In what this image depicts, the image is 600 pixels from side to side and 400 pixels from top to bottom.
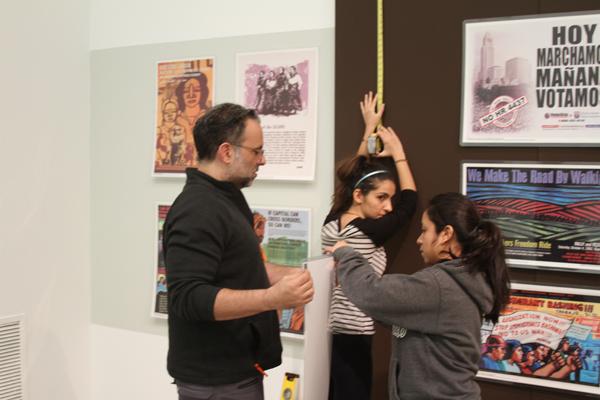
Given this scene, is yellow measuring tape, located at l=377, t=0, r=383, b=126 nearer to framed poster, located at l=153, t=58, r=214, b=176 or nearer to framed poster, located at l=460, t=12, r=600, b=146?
framed poster, located at l=460, t=12, r=600, b=146

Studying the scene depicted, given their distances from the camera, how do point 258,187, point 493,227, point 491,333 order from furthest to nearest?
point 258,187, point 491,333, point 493,227

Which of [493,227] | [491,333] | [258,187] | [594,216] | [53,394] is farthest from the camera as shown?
[53,394]

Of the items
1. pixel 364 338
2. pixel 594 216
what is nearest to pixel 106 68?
pixel 364 338

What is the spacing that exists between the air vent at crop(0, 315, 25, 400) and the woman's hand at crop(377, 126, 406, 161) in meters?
1.88

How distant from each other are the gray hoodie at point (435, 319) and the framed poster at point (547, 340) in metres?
0.54

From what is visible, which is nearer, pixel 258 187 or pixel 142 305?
pixel 258 187

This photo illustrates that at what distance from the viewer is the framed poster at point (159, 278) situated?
2.63 m

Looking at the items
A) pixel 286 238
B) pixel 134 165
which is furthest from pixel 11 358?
pixel 286 238

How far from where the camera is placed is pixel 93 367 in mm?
2881

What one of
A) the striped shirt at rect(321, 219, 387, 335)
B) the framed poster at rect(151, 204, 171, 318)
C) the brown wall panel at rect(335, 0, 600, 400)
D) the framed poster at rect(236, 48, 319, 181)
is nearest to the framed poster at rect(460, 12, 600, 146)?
the brown wall panel at rect(335, 0, 600, 400)

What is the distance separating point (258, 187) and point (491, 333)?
1183 mm

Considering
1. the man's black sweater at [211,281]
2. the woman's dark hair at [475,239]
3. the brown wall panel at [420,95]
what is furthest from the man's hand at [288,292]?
the brown wall panel at [420,95]

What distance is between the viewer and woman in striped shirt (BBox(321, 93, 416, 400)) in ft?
6.27

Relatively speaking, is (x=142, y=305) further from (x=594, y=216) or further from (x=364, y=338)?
(x=594, y=216)
